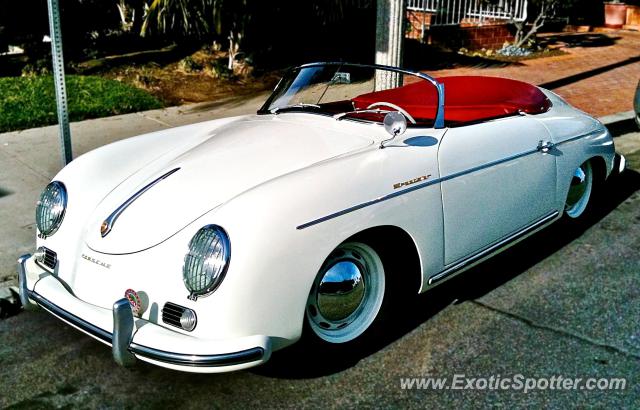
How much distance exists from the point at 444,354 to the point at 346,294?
23.9 inches

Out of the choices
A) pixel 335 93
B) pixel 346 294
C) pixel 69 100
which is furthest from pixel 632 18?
pixel 346 294

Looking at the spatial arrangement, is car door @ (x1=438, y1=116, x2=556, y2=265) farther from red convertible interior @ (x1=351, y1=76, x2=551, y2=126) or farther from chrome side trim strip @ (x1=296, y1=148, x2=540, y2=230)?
red convertible interior @ (x1=351, y1=76, x2=551, y2=126)

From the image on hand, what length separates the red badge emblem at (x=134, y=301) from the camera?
3119 mm

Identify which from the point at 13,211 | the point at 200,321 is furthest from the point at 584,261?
the point at 13,211

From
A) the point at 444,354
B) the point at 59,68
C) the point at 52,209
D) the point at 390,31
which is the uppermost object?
the point at 390,31

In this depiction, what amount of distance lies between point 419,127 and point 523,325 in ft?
3.92

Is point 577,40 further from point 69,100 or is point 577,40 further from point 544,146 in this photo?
point 544,146

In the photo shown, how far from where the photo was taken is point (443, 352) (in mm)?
3605

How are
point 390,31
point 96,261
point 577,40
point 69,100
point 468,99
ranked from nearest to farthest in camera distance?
1. point 96,261
2. point 468,99
3. point 390,31
4. point 69,100
5. point 577,40

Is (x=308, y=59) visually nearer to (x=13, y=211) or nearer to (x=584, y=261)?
(x=13, y=211)

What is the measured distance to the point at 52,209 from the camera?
3684 millimetres

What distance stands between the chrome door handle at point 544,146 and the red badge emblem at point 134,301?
2.54 m

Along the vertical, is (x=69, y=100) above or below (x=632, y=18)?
below

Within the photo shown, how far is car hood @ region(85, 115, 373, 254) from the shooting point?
329 centimetres
